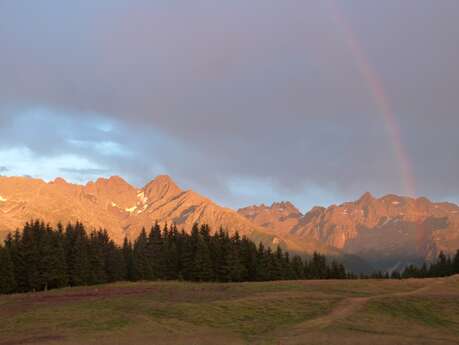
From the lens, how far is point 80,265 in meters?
103

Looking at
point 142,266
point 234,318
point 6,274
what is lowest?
point 234,318

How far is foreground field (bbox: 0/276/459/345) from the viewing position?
42781mm

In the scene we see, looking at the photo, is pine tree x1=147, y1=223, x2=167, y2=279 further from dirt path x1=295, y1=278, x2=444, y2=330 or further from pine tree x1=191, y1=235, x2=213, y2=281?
dirt path x1=295, y1=278, x2=444, y2=330

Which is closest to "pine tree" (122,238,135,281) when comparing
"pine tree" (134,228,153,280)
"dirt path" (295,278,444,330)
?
"pine tree" (134,228,153,280)

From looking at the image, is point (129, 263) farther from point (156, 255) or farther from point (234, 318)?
point (234, 318)

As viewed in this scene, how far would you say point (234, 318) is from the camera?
51344 millimetres

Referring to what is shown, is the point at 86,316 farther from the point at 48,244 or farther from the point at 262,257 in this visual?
the point at 262,257

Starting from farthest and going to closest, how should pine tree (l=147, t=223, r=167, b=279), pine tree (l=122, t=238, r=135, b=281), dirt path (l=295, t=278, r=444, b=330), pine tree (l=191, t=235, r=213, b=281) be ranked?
pine tree (l=122, t=238, r=135, b=281) → pine tree (l=147, t=223, r=167, b=279) → pine tree (l=191, t=235, r=213, b=281) → dirt path (l=295, t=278, r=444, b=330)

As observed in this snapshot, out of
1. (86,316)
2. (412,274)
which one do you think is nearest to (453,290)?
(86,316)

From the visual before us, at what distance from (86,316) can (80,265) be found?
5382 centimetres

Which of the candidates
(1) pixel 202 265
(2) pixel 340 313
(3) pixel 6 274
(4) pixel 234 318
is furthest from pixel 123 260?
(2) pixel 340 313

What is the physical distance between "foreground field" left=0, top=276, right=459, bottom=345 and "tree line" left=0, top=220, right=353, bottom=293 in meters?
31.8

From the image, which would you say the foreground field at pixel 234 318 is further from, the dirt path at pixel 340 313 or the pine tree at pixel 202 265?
the pine tree at pixel 202 265

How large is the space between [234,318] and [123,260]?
77033 mm
